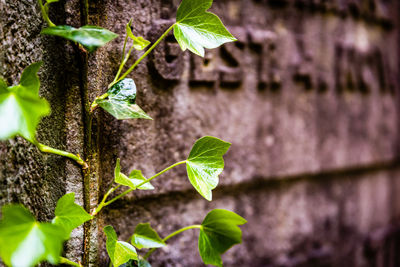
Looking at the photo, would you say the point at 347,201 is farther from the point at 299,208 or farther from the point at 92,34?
the point at 92,34

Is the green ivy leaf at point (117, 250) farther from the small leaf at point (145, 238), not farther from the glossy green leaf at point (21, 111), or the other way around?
the glossy green leaf at point (21, 111)

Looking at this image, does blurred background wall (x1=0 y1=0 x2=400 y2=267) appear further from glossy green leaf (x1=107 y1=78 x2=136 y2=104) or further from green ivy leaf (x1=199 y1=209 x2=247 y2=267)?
green ivy leaf (x1=199 y1=209 x2=247 y2=267)

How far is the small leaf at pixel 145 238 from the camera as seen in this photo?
63cm

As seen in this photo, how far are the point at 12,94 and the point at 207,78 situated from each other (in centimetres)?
52

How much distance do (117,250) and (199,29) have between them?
0.39m

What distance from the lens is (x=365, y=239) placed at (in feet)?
4.49

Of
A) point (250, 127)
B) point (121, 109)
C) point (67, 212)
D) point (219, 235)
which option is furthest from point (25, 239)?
point (250, 127)

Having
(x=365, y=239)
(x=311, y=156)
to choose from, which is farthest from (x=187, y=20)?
(x=365, y=239)

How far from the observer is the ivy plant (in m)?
0.40

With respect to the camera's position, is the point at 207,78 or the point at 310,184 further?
the point at 310,184

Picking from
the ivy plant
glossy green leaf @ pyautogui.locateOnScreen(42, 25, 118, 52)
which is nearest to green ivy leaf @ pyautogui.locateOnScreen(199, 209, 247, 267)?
the ivy plant

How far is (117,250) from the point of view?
0.57 meters

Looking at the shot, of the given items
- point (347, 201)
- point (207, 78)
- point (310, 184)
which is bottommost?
point (347, 201)

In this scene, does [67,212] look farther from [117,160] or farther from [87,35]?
[87,35]
